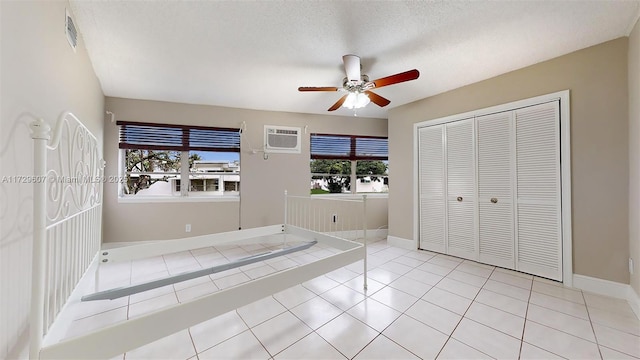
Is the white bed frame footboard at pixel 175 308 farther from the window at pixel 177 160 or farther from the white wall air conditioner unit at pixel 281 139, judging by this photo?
the white wall air conditioner unit at pixel 281 139

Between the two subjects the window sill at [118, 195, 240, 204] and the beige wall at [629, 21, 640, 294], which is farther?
the window sill at [118, 195, 240, 204]

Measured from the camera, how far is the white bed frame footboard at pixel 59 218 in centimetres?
91

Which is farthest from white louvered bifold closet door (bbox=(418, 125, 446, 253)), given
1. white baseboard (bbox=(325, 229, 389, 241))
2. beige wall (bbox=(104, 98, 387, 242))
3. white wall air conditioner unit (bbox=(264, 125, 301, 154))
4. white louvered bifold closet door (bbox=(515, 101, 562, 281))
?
white wall air conditioner unit (bbox=(264, 125, 301, 154))

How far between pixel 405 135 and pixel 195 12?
3.19 meters

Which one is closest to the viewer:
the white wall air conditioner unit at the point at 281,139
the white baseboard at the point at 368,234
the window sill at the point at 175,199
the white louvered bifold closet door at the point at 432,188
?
the white louvered bifold closet door at the point at 432,188

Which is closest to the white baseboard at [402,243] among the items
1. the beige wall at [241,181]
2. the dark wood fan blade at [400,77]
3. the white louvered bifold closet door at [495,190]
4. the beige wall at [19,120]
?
the beige wall at [241,181]

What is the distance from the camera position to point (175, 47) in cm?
238

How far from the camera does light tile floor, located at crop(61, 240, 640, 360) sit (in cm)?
158

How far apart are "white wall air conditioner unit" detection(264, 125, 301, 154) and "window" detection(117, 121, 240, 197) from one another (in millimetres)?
499

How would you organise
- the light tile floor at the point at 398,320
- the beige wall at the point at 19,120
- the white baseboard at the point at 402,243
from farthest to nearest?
the white baseboard at the point at 402,243 → the light tile floor at the point at 398,320 → the beige wall at the point at 19,120

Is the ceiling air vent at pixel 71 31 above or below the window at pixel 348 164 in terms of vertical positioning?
above

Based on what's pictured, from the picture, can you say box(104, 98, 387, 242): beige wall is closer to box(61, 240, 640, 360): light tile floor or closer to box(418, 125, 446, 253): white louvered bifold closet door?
box(61, 240, 640, 360): light tile floor

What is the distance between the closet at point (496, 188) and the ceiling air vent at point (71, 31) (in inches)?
153

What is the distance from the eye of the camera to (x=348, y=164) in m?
4.93
